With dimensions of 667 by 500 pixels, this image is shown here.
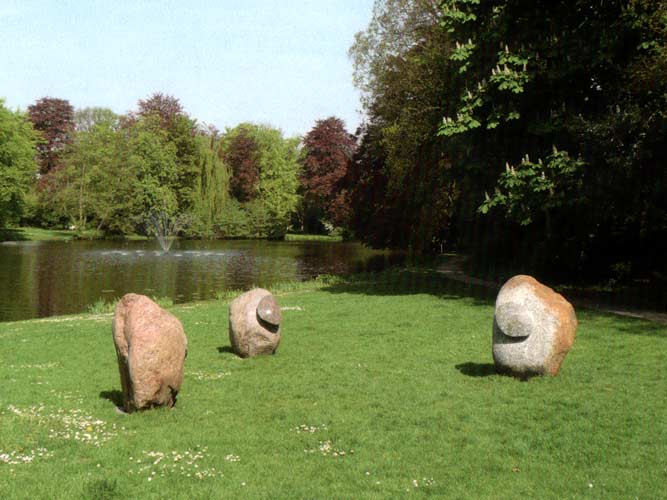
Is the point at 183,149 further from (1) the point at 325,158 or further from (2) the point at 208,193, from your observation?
(1) the point at 325,158

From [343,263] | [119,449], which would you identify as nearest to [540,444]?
[119,449]

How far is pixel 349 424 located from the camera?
10148 mm

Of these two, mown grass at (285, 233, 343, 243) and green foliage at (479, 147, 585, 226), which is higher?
green foliage at (479, 147, 585, 226)

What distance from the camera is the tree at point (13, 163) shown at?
71.5 meters

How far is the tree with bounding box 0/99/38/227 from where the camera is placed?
7150cm

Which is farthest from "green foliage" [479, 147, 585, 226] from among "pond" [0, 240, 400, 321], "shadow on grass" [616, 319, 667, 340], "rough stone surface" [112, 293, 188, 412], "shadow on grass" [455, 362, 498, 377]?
"pond" [0, 240, 400, 321]

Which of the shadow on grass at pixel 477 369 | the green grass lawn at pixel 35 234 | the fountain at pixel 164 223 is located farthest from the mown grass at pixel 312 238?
the shadow on grass at pixel 477 369

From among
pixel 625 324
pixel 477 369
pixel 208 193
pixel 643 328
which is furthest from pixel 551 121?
pixel 208 193

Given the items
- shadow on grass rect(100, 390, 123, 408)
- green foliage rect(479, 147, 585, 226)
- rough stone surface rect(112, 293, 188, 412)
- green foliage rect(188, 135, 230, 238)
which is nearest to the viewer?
rough stone surface rect(112, 293, 188, 412)

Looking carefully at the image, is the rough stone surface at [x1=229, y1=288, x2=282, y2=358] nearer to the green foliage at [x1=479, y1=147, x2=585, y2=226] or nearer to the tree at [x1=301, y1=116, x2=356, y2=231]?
the green foliage at [x1=479, y1=147, x2=585, y2=226]

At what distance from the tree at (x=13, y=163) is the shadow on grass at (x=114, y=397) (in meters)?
67.5

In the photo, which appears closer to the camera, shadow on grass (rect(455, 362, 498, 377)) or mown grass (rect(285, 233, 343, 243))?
shadow on grass (rect(455, 362, 498, 377))

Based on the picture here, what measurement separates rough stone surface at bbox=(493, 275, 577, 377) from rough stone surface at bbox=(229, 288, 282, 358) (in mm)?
5775

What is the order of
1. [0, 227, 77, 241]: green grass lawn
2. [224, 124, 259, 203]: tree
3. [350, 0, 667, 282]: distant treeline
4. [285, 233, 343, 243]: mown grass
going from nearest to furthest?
[350, 0, 667, 282]: distant treeline → [0, 227, 77, 241]: green grass lawn → [285, 233, 343, 243]: mown grass → [224, 124, 259, 203]: tree
